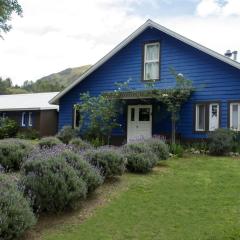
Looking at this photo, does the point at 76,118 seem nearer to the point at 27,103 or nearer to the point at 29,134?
the point at 29,134

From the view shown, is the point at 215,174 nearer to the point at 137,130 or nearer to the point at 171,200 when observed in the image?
the point at 171,200

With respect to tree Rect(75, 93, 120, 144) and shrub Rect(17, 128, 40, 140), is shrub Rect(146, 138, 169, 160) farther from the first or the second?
shrub Rect(17, 128, 40, 140)

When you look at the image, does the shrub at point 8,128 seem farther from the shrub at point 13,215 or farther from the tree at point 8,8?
the shrub at point 13,215

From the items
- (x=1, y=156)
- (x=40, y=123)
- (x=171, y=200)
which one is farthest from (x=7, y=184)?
(x=40, y=123)

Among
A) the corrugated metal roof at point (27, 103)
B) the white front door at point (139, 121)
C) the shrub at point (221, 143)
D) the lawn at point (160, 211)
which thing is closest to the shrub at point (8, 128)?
the corrugated metal roof at point (27, 103)

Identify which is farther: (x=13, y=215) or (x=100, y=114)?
(x=100, y=114)

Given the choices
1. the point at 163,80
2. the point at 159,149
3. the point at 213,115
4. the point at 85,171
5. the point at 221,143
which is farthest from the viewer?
the point at 163,80

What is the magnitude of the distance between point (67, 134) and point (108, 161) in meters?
12.1

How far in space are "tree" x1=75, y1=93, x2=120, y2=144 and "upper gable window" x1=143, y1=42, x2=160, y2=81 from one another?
2.14 metres

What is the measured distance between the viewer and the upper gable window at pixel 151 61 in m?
22.4

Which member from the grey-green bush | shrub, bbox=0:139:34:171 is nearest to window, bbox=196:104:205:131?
shrub, bbox=0:139:34:171

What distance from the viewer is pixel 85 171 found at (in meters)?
9.93

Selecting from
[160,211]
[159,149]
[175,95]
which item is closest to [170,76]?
[175,95]

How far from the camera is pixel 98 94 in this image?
24.1 meters
